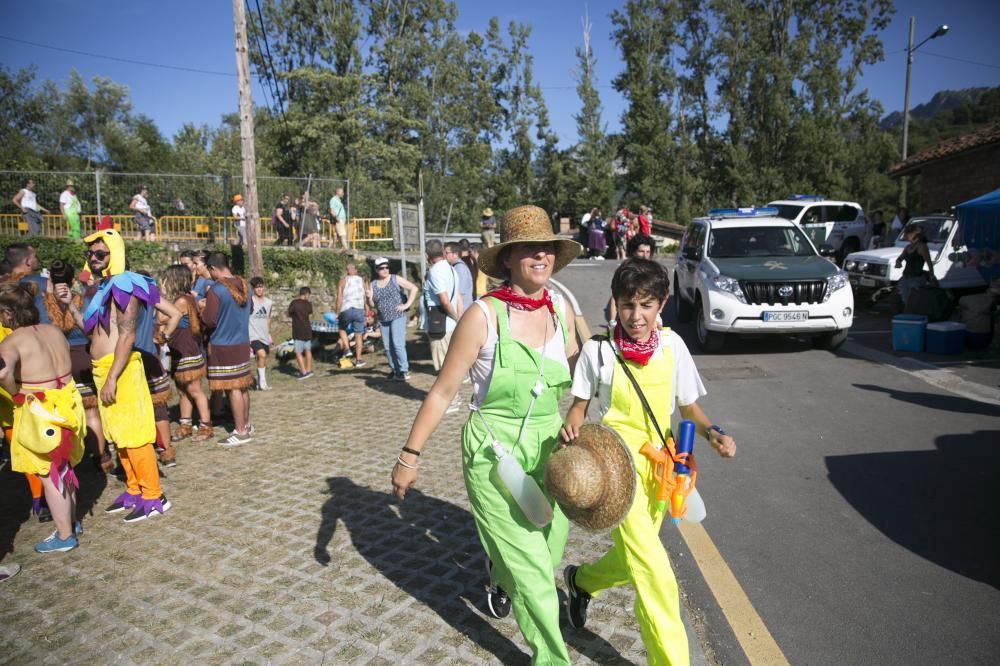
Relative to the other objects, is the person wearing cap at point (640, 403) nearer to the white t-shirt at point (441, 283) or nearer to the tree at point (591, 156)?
the white t-shirt at point (441, 283)

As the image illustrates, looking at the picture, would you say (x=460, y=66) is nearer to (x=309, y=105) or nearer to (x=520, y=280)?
(x=309, y=105)

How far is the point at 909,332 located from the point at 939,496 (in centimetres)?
586

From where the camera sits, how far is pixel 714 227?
11.4 m

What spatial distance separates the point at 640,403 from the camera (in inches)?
115

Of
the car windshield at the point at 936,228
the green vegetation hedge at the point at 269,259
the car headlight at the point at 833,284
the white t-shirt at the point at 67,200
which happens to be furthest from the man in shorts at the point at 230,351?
the white t-shirt at the point at 67,200

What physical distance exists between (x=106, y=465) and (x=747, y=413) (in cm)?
619

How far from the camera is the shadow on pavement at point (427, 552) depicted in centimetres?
326

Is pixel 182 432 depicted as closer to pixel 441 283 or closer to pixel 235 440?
pixel 235 440

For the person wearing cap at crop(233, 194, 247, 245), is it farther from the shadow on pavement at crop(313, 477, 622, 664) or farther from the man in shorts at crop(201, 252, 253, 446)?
the shadow on pavement at crop(313, 477, 622, 664)

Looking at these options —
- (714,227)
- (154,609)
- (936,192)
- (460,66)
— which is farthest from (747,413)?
(460,66)

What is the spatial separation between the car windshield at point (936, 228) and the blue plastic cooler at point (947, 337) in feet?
14.9

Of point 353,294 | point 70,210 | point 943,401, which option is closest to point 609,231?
point 353,294

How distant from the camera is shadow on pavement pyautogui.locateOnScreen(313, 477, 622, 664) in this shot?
3260 mm

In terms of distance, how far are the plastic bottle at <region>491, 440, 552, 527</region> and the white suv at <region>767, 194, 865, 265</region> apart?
21040mm
